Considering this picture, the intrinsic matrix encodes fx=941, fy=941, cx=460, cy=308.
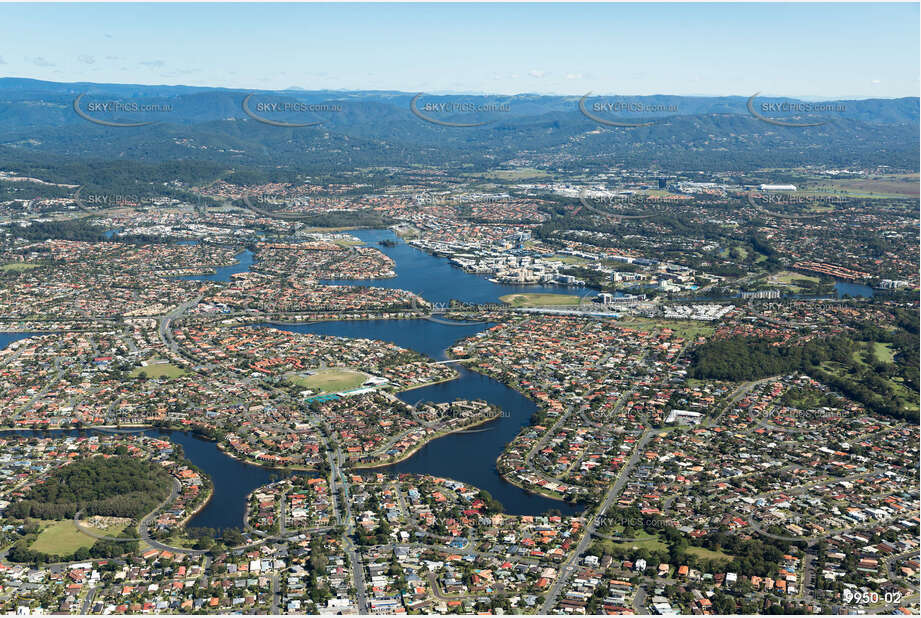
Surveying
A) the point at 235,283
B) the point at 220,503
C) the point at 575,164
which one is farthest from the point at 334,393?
the point at 575,164

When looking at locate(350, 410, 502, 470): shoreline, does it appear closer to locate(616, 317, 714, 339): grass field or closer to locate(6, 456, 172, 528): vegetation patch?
locate(6, 456, 172, 528): vegetation patch

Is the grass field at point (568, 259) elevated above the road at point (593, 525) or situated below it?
below

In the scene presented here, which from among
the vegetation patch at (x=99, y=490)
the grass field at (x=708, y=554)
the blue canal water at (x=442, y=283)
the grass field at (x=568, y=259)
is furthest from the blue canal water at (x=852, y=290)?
the vegetation patch at (x=99, y=490)

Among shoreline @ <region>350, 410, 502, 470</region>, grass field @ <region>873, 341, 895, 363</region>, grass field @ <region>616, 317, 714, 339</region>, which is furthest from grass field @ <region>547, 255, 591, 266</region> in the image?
shoreline @ <region>350, 410, 502, 470</region>

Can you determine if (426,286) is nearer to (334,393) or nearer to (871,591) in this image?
(334,393)

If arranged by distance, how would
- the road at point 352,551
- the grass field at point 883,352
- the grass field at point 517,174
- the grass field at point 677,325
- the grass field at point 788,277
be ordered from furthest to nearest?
the grass field at point 517,174, the grass field at point 788,277, the grass field at point 677,325, the grass field at point 883,352, the road at point 352,551

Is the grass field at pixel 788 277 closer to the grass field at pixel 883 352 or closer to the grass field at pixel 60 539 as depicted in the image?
the grass field at pixel 883 352

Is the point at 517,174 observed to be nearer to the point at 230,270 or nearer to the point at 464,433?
the point at 230,270
